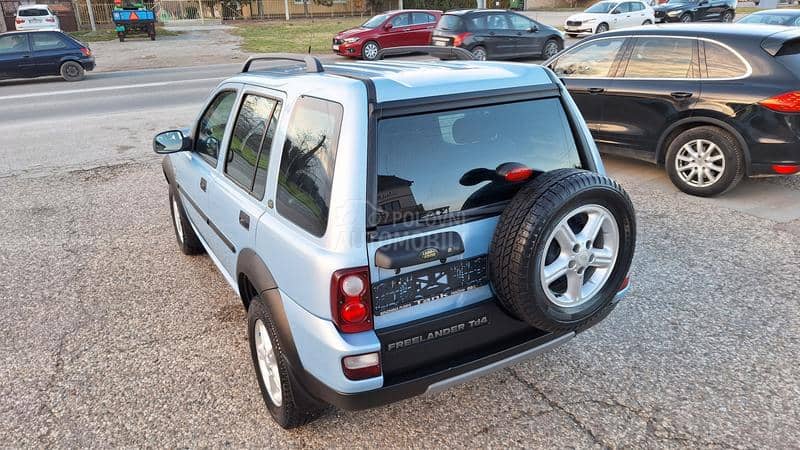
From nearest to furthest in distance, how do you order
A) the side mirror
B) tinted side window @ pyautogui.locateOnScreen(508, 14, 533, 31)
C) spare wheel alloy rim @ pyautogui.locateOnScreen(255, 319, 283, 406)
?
spare wheel alloy rim @ pyautogui.locateOnScreen(255, 319, 283, 406) < the side mirror < tinted side window @ pyautogui.locateOnScreen(508, 14, 533, 31)

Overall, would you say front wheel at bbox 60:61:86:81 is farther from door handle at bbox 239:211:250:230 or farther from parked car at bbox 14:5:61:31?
door handle at bbox 239:211:250:230

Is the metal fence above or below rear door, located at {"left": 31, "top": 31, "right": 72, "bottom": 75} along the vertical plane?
above

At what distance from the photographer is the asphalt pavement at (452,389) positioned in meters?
2.65

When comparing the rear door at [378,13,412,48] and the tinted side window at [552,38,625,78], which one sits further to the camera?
the rear door at [378,13,412,48]

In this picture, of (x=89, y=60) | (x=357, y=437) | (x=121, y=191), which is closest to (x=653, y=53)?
(x=357, y=437)

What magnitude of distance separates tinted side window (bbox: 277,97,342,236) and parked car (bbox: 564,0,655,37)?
2397 cm

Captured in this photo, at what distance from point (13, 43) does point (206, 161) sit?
644 inches

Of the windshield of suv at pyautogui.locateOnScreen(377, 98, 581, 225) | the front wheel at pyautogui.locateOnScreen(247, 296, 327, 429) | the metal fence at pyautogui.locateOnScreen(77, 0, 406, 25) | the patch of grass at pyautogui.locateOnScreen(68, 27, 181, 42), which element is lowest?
the front wheel at pyautogui.locateOnScreen(247, 296, 327, 429)

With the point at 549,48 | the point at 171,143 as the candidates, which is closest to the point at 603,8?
the point at 549,48

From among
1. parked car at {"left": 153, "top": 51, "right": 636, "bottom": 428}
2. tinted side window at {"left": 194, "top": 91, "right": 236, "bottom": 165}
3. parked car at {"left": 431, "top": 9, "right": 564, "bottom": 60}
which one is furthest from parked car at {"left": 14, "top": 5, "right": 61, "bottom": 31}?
parked car at {"left": 153, "top": 51, "right": 636, "bottom": 428}

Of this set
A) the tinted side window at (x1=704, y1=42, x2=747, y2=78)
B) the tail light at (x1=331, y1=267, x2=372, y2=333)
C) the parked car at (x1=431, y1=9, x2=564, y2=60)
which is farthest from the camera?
the parked car at (x1=431, y1=9, x2=564, y2=60)

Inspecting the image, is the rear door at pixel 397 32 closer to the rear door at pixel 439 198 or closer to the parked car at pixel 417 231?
the parked car at pixel 417 231

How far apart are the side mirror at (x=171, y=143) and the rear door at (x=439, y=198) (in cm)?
215

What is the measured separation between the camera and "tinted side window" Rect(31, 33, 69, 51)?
15.9 meters
